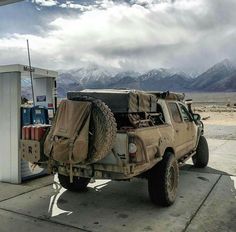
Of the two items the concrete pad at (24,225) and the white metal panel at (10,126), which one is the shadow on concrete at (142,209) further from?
the white metal panel at (10,126)

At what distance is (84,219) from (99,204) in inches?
29.2

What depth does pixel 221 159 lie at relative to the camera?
33.3 feet

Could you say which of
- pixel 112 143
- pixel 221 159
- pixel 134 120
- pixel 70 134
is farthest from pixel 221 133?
pixel 70 134

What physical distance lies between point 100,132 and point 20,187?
273cm

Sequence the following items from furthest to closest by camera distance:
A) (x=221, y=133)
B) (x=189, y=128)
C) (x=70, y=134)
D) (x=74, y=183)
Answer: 1. (x=221, y=133)
2. (x=189, y=128)
3. (x=74, y=183)
4. (x=70, y=134)

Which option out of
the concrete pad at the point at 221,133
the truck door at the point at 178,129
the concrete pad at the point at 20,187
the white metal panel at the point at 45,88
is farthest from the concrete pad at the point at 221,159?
the white metal panel at the point at 45,88

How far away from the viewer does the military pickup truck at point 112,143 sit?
4812 mm

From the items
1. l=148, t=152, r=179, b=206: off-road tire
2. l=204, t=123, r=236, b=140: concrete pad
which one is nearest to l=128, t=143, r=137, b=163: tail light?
l=148, t=152, r=179, b=206: off-road tire

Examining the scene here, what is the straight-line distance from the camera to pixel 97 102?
16.4ft

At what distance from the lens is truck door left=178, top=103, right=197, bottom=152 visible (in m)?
7.44

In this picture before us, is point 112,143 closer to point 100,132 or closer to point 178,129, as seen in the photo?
point 100,132

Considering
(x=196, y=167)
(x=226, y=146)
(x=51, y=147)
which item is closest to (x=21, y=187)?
(x=51, y=147)

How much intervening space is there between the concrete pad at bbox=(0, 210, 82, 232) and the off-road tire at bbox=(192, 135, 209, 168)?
4.99 metres

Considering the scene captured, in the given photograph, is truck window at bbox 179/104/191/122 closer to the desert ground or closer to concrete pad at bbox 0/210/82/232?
the desert ground
